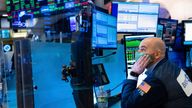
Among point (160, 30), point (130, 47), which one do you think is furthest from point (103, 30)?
point (160, 30)

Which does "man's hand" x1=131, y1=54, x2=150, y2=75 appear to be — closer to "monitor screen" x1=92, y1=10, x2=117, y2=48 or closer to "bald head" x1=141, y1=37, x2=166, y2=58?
"bald head" x1=141, y1=37, x2=166, y2=58

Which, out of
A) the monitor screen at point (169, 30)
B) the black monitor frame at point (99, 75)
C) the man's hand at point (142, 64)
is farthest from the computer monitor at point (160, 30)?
the man's hand at point (142, 64)

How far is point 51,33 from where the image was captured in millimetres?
2945

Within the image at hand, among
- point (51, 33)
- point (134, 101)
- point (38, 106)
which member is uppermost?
point (51, 33)

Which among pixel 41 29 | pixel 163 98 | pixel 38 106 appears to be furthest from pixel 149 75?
pixel 41 29

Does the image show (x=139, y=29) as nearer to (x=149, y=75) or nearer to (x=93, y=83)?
(x=93, y=83)

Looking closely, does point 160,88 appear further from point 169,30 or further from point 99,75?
point 169,30

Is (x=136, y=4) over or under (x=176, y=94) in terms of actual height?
over

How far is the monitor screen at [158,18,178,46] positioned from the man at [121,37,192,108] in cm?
144

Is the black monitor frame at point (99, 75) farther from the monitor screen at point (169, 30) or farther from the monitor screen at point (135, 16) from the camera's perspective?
the monitor screen at point (169, 30)

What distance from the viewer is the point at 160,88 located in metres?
1.82

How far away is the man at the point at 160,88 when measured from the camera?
183 cm

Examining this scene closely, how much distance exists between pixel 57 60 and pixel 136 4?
1.03 metres

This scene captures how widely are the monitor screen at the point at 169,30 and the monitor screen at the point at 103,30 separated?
0.62 metres
